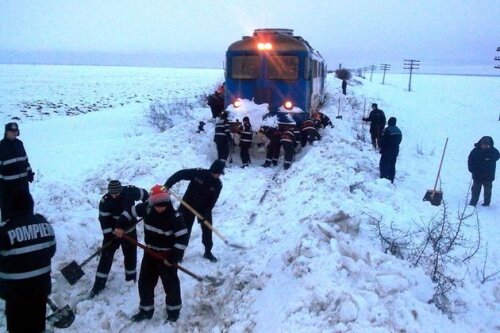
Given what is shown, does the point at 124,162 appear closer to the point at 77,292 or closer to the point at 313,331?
the point at 77,292

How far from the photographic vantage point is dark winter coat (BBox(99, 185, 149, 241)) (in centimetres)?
522

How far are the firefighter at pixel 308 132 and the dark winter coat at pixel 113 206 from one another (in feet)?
23.8

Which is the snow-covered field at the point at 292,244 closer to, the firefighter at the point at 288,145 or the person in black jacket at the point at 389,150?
the firefighter at the point at 288,145

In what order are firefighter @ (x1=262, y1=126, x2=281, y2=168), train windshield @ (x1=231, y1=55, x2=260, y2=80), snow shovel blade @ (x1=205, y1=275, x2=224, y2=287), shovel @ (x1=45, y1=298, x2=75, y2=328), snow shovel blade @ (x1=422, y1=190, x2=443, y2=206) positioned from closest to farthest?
shovel @ (x1=45, y1=298, x2=75, y2=328) < snow shovel blade @ (x1=205, y1=275, x2=224, y2=287) < snow shovel blade @ (x1=422, y1=190, x2=443, y2=206) < firefighter @ (x1=262, y1=126, x2=281, y2=168) < train windshield @ (x1=231, y1=55, x2=260, y2=80)

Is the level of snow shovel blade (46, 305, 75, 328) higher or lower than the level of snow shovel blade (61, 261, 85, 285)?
lower

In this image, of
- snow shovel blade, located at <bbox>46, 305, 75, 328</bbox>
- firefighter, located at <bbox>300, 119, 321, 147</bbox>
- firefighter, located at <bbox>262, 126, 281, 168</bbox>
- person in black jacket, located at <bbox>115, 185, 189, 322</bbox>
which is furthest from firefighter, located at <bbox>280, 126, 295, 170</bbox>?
snow shovel blade, located at <bbox>46, 305, 75, 328</bbox>

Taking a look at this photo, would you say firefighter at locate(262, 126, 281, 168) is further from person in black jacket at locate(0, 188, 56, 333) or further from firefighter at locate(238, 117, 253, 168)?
person in black jacket at locate(0, 188, 56, 333)

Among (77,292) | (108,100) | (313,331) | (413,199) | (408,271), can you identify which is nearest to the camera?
(313,331)

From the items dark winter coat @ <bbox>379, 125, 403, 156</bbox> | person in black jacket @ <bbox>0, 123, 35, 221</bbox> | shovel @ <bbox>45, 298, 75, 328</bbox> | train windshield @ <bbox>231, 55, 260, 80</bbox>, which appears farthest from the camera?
train windshield @ <bbox>231, 55, 260, 80</bbox>

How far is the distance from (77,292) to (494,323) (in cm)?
500

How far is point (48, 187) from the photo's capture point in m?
9.12

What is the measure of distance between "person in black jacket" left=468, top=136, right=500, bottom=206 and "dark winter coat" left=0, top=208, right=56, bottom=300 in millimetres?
8079

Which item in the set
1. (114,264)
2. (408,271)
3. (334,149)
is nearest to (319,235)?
(408,271)

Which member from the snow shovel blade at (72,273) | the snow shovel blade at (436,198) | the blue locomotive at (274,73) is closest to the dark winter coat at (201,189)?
the snow shovel blade at (72,273)
